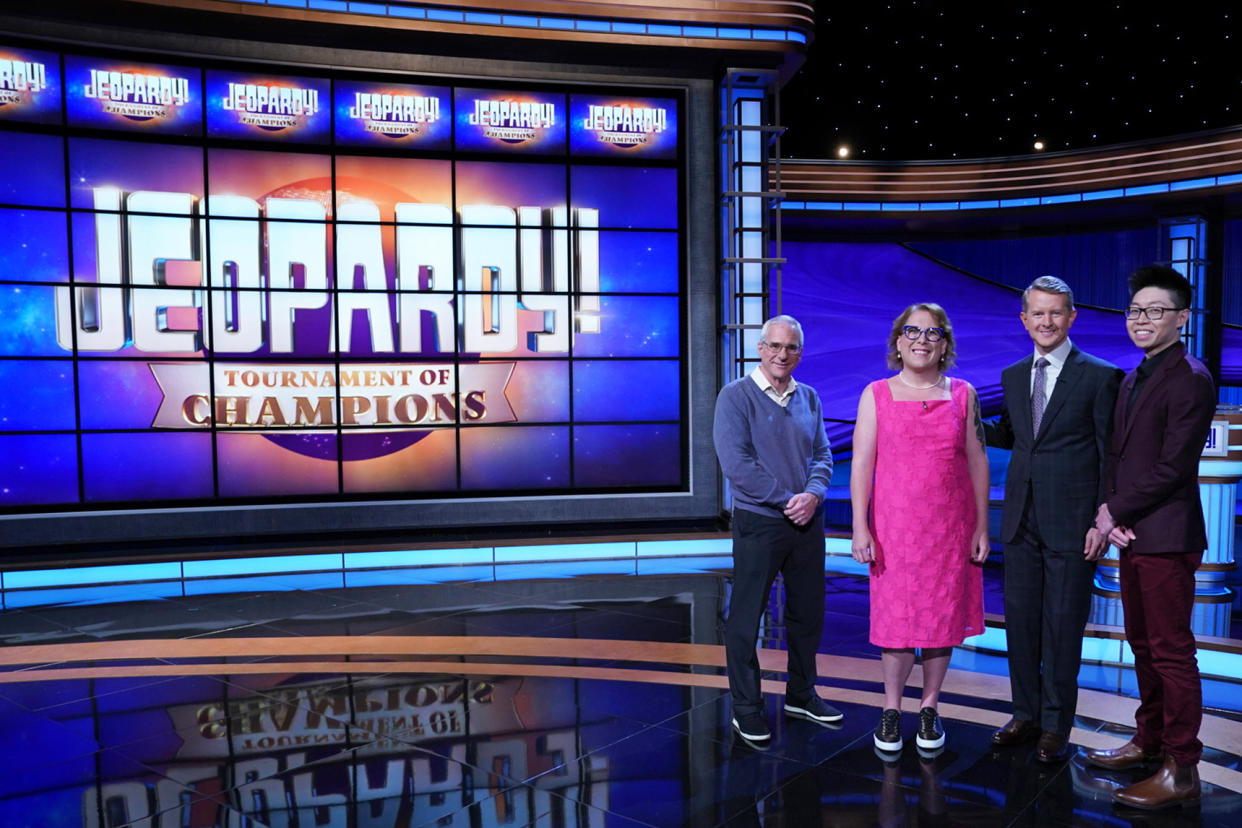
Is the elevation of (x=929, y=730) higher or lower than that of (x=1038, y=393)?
lower

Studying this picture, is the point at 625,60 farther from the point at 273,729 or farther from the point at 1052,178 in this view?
the point at 1052,178

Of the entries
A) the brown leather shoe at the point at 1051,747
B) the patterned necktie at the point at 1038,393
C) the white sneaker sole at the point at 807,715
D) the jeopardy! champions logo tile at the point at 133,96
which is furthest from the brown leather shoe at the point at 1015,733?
the jeopardy! champions logo tile at the point at 133,96

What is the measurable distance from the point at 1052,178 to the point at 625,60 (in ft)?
19.8

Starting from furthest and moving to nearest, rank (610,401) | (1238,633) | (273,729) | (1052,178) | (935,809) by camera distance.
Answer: (1052,178) < (610,401) < (1238,633) < (273,729) < (935,809)

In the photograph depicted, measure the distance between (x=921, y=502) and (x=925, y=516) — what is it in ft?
0.15

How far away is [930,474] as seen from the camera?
2904 mm

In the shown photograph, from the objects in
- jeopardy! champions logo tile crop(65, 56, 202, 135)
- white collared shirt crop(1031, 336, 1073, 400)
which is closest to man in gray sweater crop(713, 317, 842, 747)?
white collared shirt crop(1031, 336, 1073, 400)

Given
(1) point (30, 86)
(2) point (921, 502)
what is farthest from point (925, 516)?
(1) point (30, 86)

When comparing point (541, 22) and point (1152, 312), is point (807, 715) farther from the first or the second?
point (541, 22)

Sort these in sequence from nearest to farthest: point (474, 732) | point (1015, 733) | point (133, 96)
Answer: point (1015, 733), point (474, 732), point (133, 96)

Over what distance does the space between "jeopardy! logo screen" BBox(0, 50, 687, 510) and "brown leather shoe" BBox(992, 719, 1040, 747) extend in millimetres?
4279

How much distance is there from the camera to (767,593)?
3186 mm

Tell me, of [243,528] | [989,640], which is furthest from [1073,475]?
[243,528]

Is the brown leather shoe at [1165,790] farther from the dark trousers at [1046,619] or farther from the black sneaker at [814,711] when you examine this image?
the black sneaker at [814,711]
